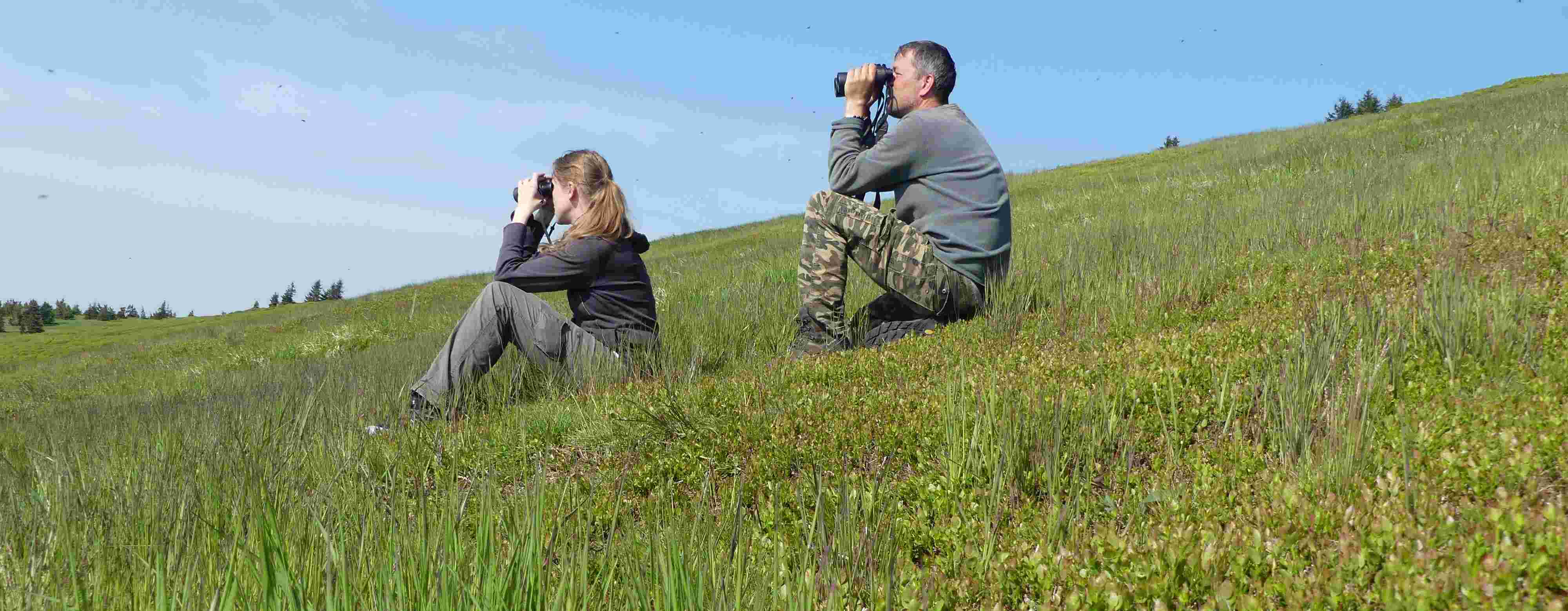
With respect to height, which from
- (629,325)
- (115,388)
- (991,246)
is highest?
(991,246)

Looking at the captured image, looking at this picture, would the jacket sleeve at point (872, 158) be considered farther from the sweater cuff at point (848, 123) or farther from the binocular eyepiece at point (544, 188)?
the binocular eyepiece at point (544, 188)

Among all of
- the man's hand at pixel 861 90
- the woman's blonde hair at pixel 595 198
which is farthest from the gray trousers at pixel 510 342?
the man's hand at pixel 861 90

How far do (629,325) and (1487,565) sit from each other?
474 cm

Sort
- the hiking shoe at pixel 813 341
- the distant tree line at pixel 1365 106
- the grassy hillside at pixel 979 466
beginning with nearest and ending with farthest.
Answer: the grassy hillside at pixel 979 466 → the hiking shoe at pixel 813 341 → the distant tree line at pixel 1365 106

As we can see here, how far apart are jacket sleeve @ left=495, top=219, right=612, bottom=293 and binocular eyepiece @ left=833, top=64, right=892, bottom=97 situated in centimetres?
210

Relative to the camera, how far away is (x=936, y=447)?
3139 millimetres

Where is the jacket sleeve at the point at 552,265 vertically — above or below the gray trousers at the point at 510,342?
above

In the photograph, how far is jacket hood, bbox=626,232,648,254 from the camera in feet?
18.6

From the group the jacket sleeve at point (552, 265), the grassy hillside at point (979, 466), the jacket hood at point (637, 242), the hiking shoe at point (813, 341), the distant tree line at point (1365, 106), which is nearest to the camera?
the grassy hillside at point (979, 466)

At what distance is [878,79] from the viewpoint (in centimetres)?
589

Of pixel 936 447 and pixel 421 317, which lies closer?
pixel 936 447

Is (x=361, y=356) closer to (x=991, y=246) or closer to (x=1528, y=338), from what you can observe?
(x=991, y=246)

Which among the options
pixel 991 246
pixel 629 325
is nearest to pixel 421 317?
pixel 629 325

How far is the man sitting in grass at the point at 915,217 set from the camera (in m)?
5.32
